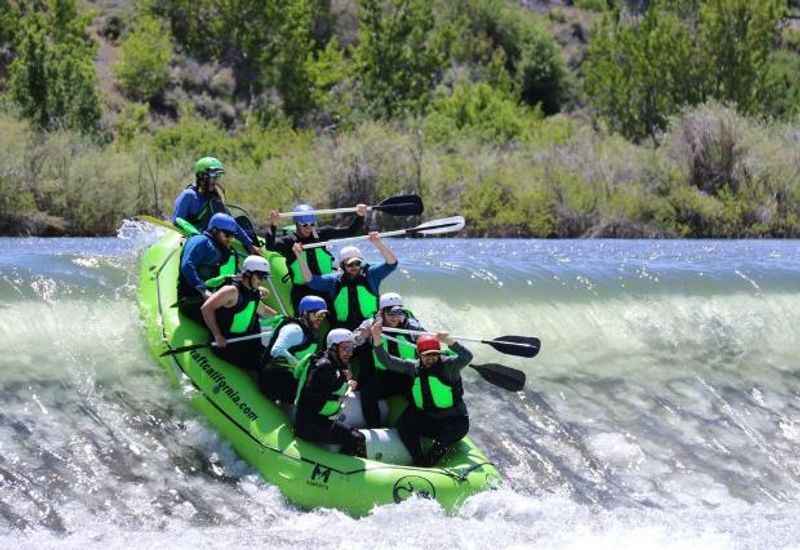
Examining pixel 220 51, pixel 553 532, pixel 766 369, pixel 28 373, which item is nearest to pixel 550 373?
pixel 766 369

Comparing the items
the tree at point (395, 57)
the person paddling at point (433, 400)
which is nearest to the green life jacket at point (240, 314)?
the person paddling at point (433, 400)

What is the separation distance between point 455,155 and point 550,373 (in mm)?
16703

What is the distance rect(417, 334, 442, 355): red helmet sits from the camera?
9523 mm

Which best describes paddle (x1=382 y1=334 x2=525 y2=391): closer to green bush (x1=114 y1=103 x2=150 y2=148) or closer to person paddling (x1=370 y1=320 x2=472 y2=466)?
person paddling (x1=370 y1=320 x2=472 y2=466)

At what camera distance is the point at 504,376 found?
1029 centimetres

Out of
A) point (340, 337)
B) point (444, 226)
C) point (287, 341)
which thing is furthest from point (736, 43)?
point (340, 337)

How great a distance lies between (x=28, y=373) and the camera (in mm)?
10211

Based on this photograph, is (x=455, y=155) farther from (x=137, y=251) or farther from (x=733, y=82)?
(x=137, y=251)

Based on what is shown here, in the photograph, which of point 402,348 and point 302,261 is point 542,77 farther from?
point 402,348

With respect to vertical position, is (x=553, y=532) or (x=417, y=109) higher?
(x=553, y=532)

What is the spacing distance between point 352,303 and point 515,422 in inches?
61.4

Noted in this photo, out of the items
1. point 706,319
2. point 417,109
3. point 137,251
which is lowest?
point 417,109

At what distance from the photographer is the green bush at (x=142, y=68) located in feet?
137

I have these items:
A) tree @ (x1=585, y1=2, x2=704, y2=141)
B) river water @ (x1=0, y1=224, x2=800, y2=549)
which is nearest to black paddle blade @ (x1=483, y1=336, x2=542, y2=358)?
river water @ (x1=0, y1=224, x2=800, y2=549)
